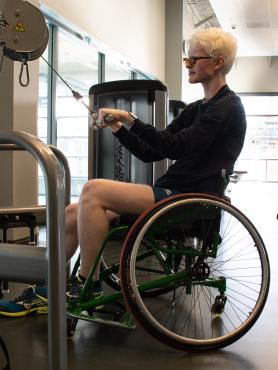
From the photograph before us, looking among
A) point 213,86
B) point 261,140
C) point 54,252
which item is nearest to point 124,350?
point 54,252

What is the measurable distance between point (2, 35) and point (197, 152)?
3.18 feet

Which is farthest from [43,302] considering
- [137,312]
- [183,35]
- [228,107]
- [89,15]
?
[183,35]

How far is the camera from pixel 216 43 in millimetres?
1755

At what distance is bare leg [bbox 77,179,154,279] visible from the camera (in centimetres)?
159

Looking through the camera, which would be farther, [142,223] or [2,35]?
[2,35]

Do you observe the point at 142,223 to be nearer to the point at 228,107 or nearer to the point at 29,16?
the point at 228,107

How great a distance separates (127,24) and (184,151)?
5355 mm

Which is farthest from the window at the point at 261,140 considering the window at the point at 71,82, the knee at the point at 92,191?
the knee at the point at 92,191

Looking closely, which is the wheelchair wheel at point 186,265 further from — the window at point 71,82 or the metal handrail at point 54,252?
the window at point 71,82

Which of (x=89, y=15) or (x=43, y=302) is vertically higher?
(x=89, y=15)

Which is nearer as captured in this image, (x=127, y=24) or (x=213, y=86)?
(x=213, y=86)

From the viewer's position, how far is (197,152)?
167 centimetres

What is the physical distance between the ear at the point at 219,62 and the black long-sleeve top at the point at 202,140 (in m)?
0.08

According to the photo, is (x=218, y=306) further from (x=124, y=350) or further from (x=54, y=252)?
(x=54, y=252)
